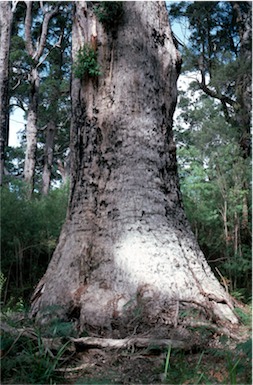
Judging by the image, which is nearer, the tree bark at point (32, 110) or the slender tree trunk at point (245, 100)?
the slender tree trunk at point (245, 100)

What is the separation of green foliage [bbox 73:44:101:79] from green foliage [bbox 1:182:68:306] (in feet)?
9.90

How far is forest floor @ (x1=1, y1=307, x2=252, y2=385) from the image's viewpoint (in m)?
2.25

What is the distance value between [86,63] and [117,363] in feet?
9.63

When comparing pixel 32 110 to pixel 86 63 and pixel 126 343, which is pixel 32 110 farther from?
pixel 126 343

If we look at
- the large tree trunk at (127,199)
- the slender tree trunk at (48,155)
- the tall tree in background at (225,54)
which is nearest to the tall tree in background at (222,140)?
the tall tree in background at (225,54)

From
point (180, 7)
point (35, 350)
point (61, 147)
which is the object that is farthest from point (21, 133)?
Result: point (35, 350)

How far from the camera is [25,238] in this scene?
6.59 meters

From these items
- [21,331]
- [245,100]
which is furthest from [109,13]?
[245,100]

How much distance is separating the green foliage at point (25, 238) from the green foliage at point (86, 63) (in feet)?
9.90

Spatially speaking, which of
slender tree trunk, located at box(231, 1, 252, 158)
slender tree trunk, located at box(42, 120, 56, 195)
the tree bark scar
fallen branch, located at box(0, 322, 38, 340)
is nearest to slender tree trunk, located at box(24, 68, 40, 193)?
slender tree trunk, located at box(42, 120, 56, 195)

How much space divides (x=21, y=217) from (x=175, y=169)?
328cm

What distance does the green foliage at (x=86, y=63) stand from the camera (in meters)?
4.20

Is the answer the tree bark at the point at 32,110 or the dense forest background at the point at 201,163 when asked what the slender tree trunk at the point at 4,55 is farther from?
the tree bark at the point at 32,110

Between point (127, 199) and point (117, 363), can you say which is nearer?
point (117, 363)
